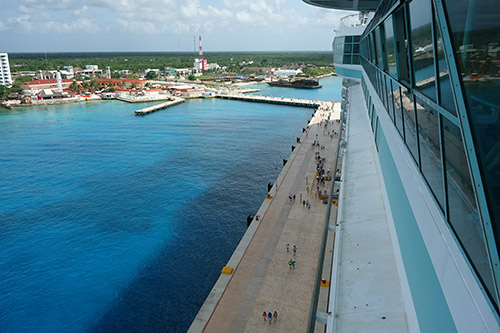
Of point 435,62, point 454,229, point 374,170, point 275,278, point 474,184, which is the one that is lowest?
point 275,278

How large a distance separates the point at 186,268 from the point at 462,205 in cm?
2074

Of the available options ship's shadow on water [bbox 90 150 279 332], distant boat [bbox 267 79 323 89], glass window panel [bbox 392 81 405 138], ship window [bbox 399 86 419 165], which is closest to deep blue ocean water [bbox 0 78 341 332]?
ship's shadow on water [bbox 90 150 279 332]

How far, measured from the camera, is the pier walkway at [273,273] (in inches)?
617

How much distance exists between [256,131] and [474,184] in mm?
55485

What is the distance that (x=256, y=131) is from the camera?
5806 centimetres

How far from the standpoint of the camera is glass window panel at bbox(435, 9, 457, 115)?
11.8 ft

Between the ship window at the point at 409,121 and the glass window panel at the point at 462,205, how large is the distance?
1721 mm

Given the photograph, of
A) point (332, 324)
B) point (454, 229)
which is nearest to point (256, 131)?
point (332, 324)

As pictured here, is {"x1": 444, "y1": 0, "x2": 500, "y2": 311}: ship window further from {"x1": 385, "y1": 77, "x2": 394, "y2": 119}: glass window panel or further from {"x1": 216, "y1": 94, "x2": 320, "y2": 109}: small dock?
{"x1": 216, "y1": 94, "x2": 320, "y2": 109}: small dock

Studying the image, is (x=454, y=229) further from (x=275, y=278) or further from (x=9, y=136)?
(x=9, y=136)

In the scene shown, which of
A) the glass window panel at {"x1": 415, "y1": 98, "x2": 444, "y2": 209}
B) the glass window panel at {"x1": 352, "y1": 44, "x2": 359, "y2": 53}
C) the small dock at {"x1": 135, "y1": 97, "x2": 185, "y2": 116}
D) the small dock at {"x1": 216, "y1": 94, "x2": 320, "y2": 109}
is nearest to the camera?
the glass window panel at {"x1": 415, "y1": 98, "x2": 444, "y2": 209}

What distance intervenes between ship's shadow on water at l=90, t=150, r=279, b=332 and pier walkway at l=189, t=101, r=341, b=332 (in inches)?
91.0

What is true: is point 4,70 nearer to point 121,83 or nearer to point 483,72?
point 121,83

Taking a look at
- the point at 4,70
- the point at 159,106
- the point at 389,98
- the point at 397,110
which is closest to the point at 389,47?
the point at 389,98
